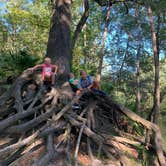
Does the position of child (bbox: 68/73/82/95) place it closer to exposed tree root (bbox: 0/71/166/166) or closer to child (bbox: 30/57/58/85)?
exposed tree root (bbox: 0/71/166/166)

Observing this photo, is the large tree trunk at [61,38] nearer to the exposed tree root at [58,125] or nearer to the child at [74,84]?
the child at [74,84]

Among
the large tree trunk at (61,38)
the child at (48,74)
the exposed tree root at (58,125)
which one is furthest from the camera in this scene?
the large tree trunk at (61,38)

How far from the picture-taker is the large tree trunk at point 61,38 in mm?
8680

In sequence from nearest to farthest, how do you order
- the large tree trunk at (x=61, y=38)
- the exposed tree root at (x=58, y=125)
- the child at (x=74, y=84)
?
1. the exposed tree root at (x=58, y=125)
2. the child at (x=74, y=84)
3. the large tree trunk at (x=61, y=38)

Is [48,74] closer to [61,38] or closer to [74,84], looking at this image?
[74,84]

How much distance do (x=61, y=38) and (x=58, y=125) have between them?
11.0 ft

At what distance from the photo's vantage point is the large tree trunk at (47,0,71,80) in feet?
28.5

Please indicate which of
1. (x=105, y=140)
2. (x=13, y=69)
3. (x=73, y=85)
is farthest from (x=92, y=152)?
(x=13, y=69)

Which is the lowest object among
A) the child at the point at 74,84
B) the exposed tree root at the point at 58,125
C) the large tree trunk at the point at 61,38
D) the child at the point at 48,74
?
the exposed tree root at the point at 58,125

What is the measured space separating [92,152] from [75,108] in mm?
1199

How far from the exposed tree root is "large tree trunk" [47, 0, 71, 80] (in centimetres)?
105

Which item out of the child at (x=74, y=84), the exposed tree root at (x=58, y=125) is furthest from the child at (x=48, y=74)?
the child at (x=74, y=84)

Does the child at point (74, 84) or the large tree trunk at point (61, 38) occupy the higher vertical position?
the large tree trunk at point (61, 38)

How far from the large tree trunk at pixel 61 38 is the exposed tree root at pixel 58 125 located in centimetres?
105
